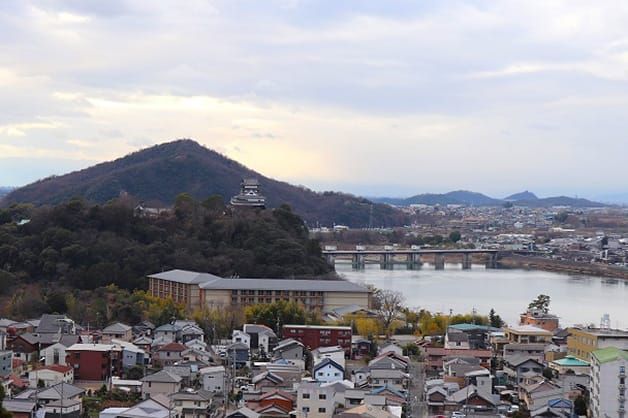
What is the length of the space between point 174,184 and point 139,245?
1390cm

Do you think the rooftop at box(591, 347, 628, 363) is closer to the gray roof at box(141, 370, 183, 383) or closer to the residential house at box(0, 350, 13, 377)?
the gray roof at box(141, 370, 183, 383)

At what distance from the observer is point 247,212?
1405 cm

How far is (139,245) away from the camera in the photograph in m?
12.7

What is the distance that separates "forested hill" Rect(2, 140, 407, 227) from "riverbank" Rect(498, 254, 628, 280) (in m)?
7.61

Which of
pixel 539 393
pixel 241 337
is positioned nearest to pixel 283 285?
pixel 241 337

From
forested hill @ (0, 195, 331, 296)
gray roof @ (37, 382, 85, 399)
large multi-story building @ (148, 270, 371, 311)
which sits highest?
forested hill @ (0, 195, 331, 296)

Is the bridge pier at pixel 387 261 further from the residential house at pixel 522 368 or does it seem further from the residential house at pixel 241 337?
the residential house at pixel 522 368

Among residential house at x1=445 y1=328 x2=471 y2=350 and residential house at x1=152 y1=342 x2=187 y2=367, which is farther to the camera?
residential house at x1=445 y1=328 x2=471 y2=350

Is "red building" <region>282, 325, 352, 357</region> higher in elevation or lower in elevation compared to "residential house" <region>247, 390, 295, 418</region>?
higher

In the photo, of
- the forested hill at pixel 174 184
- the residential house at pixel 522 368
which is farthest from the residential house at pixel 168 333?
the forested hill at pixel 174 184

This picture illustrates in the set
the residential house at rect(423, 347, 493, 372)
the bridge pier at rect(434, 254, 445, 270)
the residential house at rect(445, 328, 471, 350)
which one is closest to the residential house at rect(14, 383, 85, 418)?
the residential house at rect(423, 347, 493, 372)

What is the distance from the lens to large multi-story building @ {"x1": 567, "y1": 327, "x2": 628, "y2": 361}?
24.8 feet

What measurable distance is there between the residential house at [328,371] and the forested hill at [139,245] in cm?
510

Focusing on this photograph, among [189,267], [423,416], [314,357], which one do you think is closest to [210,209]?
[189,267]
